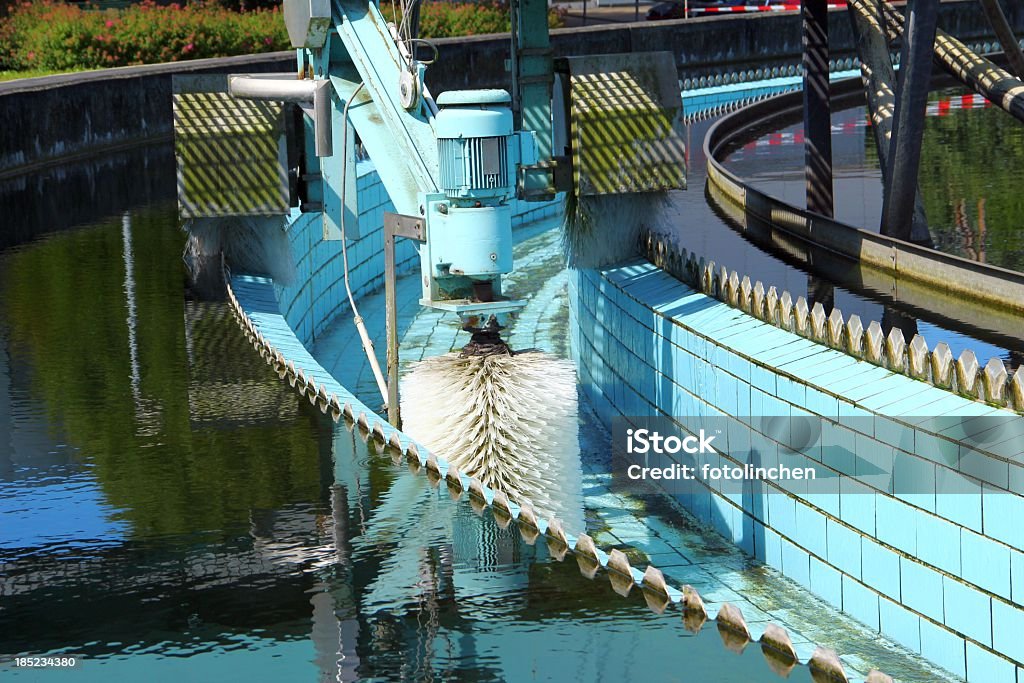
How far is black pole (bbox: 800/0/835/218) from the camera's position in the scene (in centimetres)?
1619

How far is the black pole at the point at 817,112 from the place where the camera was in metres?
16.2

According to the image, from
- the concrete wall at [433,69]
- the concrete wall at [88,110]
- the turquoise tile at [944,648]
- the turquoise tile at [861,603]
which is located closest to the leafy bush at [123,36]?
the concrete wall at [433,69]

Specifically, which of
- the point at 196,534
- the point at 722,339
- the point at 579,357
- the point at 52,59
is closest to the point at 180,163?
the point at 579,357

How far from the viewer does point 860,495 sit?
29.8ft

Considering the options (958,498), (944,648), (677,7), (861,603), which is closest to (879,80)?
(861,603)

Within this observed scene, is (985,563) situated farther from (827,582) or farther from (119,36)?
(119,36)

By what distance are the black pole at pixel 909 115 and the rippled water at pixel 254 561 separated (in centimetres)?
603

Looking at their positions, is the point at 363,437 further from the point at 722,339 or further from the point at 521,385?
the point at 722,339

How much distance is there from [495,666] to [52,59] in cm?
2993

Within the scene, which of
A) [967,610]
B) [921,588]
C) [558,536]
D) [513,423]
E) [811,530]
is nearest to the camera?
[558,536]

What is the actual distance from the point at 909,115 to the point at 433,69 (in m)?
20.0

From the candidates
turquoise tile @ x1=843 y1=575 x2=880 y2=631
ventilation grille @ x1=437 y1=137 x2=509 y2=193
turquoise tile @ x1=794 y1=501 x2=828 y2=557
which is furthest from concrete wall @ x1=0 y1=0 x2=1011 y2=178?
turquoise tile @ x1=843 y1=575 x2=880 y2=631

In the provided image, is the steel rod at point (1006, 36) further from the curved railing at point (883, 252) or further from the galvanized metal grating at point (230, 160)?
the galvanized metal grating at point (230, 160)

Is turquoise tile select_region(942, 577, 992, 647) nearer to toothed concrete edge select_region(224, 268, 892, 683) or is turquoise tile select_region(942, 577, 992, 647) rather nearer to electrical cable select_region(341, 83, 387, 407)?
toothed concrete edge select_region(224, 268, 892, 683)
